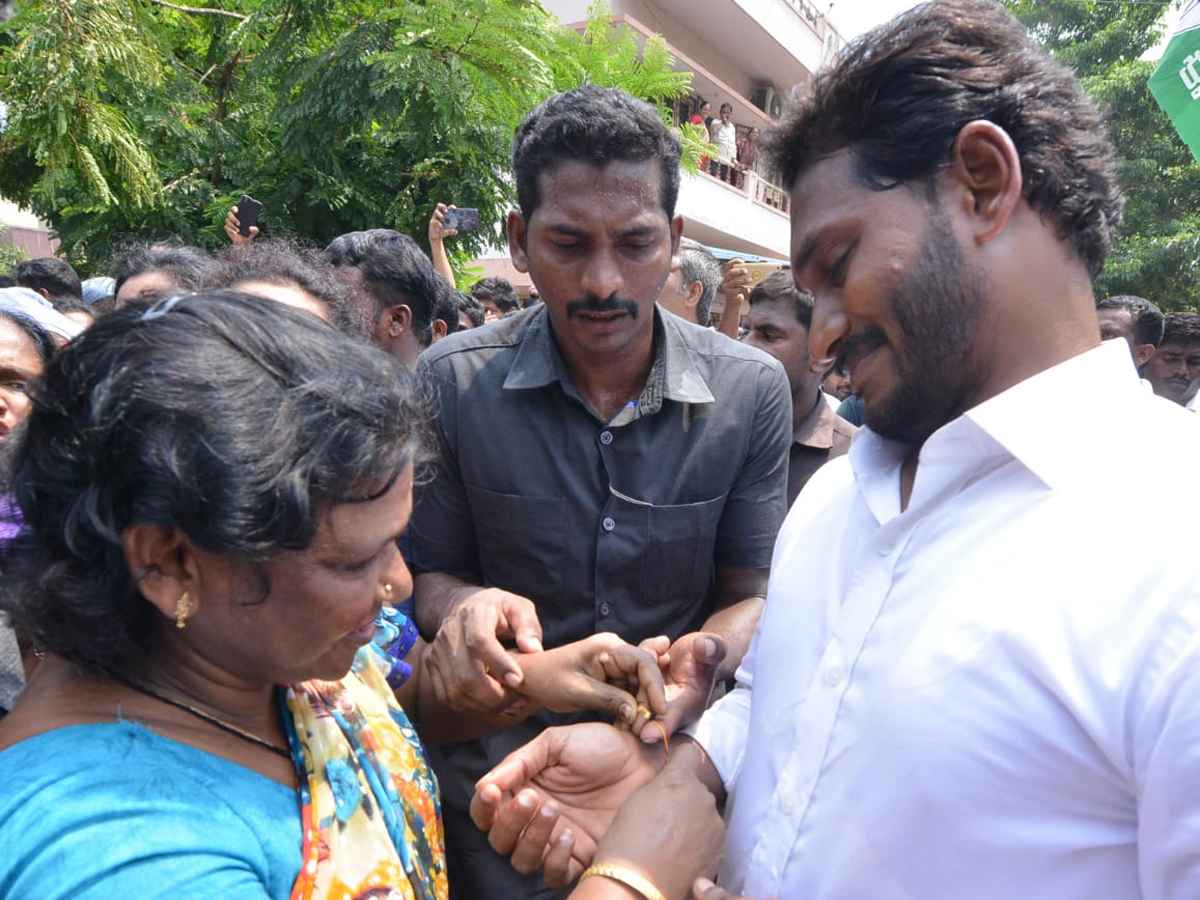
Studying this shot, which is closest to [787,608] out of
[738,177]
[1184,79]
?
[1184,79]

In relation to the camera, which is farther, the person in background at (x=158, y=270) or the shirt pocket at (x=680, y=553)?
the person in background at (x=158, y=270)

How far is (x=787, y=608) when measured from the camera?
157cm

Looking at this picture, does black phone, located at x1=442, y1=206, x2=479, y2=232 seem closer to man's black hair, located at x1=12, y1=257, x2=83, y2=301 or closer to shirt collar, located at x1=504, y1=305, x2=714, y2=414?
man's black hair, located at x1=12, y1=257, x2=83, y2=301

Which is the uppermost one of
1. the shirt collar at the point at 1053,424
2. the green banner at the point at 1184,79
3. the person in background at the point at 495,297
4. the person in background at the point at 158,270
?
the green banner at the point at 1184,79

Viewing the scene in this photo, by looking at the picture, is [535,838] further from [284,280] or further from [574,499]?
[284,280]

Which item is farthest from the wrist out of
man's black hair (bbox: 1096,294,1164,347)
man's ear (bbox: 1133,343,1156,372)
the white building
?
the white building

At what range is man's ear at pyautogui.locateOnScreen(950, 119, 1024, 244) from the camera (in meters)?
1.28

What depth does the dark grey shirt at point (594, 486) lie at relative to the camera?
2191 mm

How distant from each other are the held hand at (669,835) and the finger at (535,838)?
0.14 meters

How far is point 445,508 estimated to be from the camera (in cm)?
227

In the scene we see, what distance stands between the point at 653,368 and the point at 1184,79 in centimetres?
377

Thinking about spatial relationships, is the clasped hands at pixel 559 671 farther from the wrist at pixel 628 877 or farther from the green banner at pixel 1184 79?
the green banner at pixel 1184 79

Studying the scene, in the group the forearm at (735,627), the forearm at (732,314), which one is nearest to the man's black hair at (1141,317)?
the forearm at (732,314)

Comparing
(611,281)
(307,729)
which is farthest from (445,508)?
(307,729)
